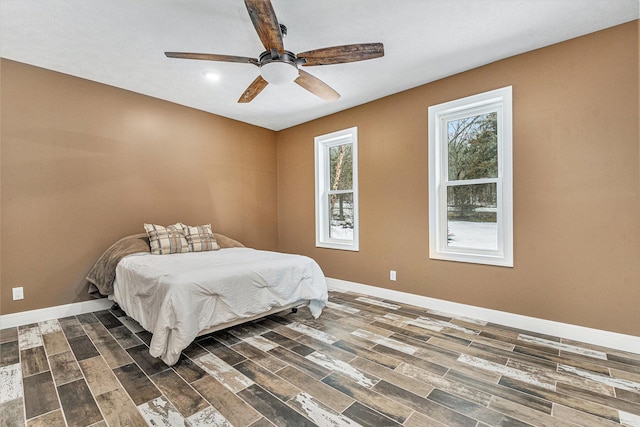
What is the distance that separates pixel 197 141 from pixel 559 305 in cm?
474

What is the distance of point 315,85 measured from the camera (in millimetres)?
2723

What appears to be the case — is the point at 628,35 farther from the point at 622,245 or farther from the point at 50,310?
the point at 50,310

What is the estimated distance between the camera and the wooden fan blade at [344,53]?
83.5 inches

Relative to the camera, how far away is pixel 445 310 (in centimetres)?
338

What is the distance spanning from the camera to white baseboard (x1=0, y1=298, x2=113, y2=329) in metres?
2.92

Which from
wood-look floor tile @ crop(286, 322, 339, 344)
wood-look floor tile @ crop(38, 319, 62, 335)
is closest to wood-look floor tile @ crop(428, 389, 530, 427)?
wood-look floor tile @ crop(286, 322, 339, 344)

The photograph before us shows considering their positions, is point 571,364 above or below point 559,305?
below

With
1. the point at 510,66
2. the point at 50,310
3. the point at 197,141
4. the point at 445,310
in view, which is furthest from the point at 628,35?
the point at 50,310

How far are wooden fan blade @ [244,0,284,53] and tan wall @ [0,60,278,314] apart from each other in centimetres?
259

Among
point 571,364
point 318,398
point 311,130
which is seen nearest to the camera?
point 318,398

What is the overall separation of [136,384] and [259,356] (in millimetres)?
845

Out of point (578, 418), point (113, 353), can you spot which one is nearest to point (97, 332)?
point (113, 353)

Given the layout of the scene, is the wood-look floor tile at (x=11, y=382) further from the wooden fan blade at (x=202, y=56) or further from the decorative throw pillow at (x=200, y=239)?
the wooden fan blade at (x=202, y=56)

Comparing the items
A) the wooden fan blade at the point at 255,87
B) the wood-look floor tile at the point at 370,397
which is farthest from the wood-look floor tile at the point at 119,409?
the wooden fan blade at the point at 255,87
